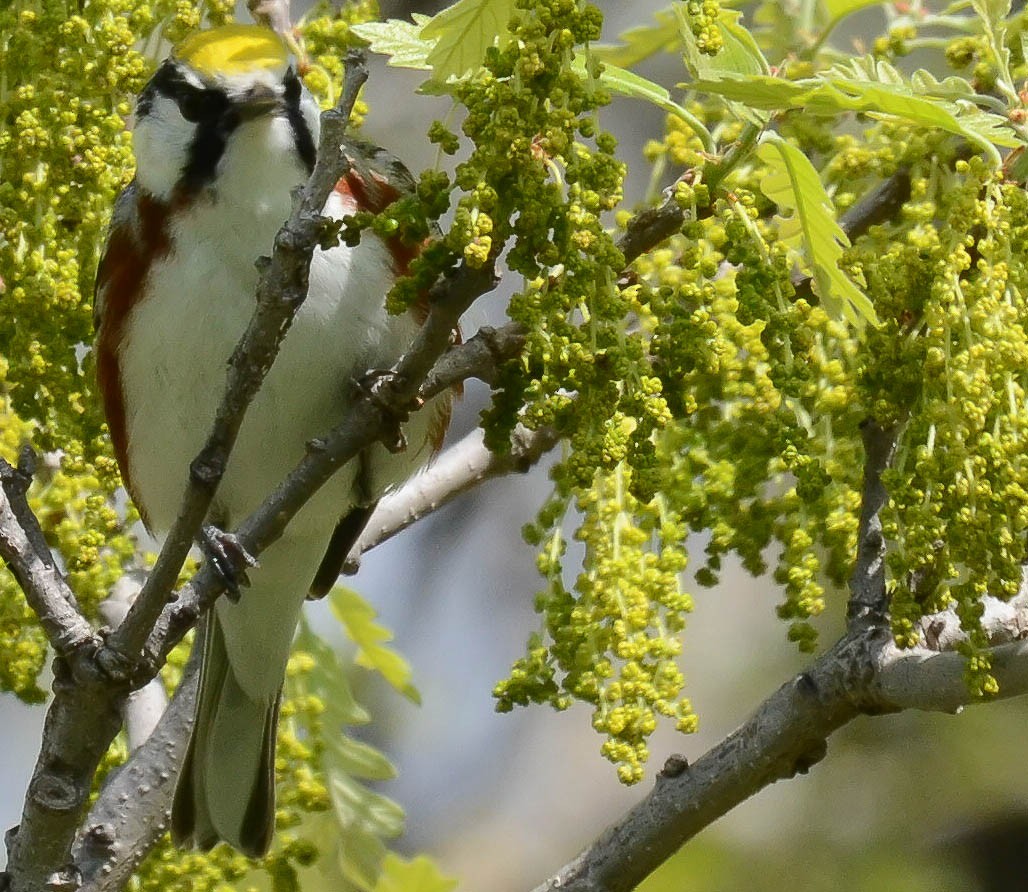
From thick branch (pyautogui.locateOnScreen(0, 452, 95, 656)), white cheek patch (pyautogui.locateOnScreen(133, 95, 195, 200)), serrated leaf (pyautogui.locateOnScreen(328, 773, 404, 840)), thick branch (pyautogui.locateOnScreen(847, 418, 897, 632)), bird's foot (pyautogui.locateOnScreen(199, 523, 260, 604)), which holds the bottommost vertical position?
serrated leaf (pyautogui.locateOnScreen(328, 773, 404, 840))

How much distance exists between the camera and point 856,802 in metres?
5.95

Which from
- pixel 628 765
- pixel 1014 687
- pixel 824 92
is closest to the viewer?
pixel 824 92

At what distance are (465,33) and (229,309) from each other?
1.10 metres

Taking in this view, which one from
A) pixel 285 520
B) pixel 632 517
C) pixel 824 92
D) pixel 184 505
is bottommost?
pixel 632 517

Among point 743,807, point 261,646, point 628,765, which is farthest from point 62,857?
point 743,807

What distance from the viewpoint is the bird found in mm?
2789

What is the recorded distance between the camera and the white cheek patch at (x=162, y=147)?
287 centimetres

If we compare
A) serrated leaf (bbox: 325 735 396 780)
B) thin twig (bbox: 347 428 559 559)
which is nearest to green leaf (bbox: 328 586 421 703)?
thin twig (bbox: 347 428 559 559)

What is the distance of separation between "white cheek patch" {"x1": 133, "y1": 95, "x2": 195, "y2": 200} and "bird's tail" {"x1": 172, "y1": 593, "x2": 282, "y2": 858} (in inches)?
41.9

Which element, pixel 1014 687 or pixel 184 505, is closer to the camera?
pixel 184 505

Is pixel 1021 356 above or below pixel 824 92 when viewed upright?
below

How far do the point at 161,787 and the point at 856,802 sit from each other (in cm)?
362

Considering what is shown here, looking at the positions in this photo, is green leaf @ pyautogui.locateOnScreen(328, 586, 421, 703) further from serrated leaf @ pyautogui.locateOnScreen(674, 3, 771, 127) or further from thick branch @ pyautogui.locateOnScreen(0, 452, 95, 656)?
serrated leaf @ pyautogui.locateOnScreen(674, 3, 771, 127)

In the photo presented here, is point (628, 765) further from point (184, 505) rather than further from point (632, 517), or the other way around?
point (184, 505)
